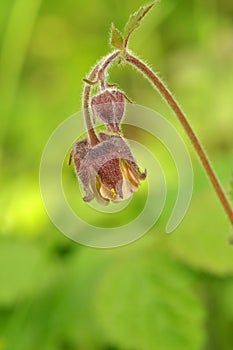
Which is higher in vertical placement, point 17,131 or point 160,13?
point 160,13

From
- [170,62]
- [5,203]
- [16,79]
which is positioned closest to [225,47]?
[170,62]

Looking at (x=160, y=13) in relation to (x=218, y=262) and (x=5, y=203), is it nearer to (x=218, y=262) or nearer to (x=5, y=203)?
(x=5, y=203)

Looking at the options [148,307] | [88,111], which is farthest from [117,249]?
[88,111]

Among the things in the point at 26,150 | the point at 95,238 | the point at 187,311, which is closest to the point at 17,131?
the point at 26,150

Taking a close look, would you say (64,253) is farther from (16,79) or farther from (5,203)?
(16,79)

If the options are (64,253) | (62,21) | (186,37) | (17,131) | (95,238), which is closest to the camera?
(95,238)

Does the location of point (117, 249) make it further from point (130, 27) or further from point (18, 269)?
point (130, 27)

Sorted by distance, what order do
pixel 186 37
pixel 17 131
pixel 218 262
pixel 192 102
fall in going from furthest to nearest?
pixel 186 37, pixel 17 131, pixel 192 102, pixel 218 262

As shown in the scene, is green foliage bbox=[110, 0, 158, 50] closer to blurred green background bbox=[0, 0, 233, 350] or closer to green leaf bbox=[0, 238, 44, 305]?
blurred green background bbox=[0, 0, 233, 350]

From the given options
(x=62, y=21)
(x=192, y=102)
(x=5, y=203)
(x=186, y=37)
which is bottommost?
(x=5, y=203)

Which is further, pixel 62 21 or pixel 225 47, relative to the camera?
pixel 62 21
